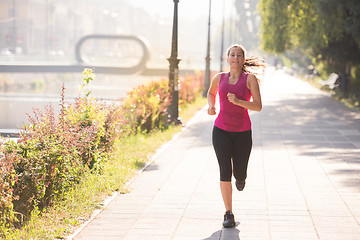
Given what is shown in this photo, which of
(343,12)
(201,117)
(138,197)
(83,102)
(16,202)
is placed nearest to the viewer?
(16,202)

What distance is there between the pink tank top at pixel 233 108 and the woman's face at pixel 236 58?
0.12 m

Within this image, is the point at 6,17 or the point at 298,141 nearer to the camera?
the point at 298,141

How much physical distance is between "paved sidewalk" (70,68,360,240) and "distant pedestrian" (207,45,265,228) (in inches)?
20.8

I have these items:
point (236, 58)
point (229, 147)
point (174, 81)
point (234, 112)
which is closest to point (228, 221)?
point (229, 147)

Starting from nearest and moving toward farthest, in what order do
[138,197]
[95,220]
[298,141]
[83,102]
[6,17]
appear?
1. [95,220]
2. [138,197]
3. [83,102]
4. [298,141]
5. [6,17]

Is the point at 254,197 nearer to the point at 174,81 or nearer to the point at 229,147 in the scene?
the point at 229,147

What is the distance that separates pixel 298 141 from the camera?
14.7 m

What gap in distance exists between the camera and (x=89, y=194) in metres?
7.82

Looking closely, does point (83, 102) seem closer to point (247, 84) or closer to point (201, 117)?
point (247, 84)

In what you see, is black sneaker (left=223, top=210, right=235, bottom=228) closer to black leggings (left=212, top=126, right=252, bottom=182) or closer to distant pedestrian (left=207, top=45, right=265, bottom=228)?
distant pedestrian (left=207, top=45, right=265, bottom=228)

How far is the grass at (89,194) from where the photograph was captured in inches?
245

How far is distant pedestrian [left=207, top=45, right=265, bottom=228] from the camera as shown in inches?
253

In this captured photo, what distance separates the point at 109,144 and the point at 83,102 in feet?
2.54

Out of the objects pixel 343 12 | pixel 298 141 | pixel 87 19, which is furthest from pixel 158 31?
pixel 298 141
